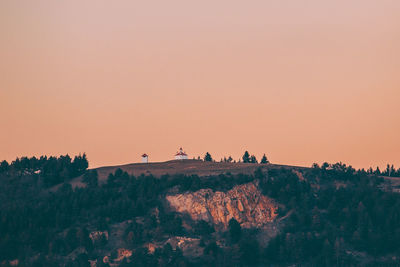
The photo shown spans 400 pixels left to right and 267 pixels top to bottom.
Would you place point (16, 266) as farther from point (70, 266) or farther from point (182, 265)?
point (182, 265)

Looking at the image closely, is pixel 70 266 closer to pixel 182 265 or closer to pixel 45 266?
pixel 45 266

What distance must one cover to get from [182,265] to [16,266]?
113ft

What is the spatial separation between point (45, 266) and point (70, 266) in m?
5.24

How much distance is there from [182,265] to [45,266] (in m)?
28.9

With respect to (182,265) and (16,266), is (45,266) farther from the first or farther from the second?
(182,265)

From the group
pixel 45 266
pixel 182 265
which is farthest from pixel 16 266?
pixel 182 265

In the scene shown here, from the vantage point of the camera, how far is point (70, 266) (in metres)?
200

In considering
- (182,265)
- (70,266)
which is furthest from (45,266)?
(182,265)

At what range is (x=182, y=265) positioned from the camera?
7854 inches

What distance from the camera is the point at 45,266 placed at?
199375 mm

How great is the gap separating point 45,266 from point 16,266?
7.13 meters

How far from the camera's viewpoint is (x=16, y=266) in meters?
194
